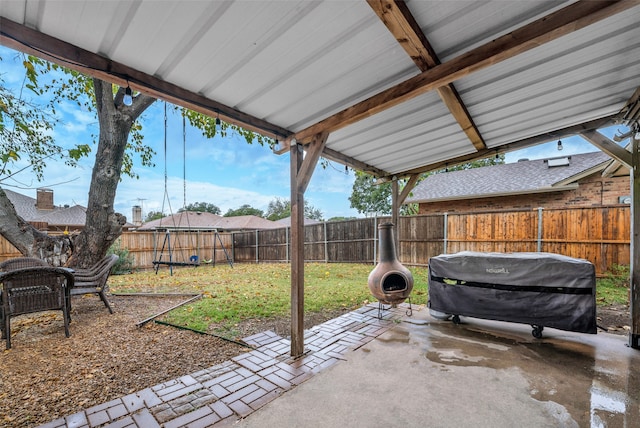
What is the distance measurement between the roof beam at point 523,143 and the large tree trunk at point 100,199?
4979 mm

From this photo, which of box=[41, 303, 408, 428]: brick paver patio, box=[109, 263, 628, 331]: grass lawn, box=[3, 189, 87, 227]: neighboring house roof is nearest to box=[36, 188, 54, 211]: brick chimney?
box=[3, 189, 87, 227]: neighboring house roof

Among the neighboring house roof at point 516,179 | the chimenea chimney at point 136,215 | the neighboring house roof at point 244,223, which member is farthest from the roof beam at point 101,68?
the chimenea chimney at point 136,215

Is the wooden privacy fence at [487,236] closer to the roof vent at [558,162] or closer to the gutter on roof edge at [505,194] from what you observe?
the gutter on roof edge at [505,194]

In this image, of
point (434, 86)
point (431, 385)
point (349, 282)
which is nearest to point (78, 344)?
point (431, 385)

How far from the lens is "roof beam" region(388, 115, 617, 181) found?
3.32 metres

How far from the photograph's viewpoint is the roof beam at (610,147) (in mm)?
2980

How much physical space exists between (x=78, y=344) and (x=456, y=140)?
5.26 metres

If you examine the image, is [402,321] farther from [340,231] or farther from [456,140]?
[340,231]

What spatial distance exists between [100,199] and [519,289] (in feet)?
22.2

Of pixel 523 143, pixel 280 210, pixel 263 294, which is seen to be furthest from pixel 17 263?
pixel 280 210

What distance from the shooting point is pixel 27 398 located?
2078 mm

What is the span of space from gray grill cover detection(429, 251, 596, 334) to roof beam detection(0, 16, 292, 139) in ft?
10.5

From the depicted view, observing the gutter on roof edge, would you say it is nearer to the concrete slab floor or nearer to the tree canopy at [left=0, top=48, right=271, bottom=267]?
the concrete slab floor

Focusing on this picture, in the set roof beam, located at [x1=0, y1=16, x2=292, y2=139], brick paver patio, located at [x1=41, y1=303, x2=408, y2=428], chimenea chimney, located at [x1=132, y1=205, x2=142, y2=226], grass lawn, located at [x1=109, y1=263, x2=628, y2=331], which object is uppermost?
roof beam, located at [x1=0, y1=16, x2=292, y2=139]
